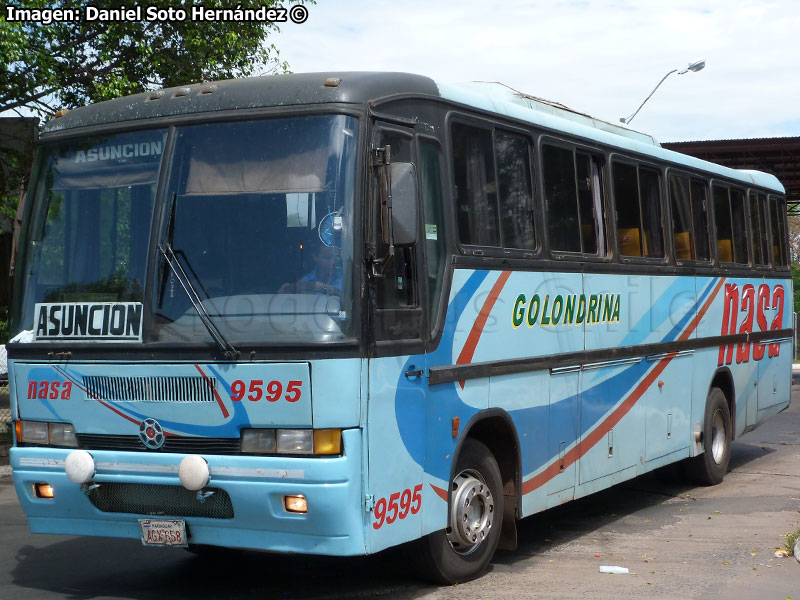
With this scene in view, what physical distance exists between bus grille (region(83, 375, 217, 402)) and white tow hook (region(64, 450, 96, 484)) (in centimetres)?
35

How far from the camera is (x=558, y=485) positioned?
8.59 metres

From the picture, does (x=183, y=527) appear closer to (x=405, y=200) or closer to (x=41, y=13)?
(x=405, y=200)

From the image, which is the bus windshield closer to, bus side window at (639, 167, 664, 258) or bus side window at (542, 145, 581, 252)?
bus side window at (542, 145, 581, 252)

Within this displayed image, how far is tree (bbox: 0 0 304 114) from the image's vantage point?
16016 millimetres

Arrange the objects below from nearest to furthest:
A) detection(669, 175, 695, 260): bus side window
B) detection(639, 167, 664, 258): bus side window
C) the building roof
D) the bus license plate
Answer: the bus license plate, detection(639, 167, 664, 258): bus side window, detection(669, 175, 695, 260): bus side window, the building roof

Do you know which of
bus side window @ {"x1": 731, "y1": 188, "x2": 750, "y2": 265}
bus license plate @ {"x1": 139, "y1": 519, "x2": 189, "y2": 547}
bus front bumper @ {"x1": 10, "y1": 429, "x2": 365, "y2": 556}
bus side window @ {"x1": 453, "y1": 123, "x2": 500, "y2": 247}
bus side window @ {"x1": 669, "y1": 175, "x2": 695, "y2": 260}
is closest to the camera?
bus front bumper @ {"x1": 10, "y1": 429, "x2": 365, "y2": 556}

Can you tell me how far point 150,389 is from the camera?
6.52 m

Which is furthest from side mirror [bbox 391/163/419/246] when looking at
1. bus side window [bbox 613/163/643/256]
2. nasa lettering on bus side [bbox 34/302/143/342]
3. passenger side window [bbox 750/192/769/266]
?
passenger side window [bbox 750/192/769/266]

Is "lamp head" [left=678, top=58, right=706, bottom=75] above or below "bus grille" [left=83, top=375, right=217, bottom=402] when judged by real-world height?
above

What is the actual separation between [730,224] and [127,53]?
9.54 m

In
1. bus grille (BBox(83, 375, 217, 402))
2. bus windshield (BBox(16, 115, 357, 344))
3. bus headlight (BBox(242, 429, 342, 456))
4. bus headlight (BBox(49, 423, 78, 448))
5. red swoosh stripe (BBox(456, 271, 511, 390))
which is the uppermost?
bus windshield (BBox(16, 115, 357, 344))

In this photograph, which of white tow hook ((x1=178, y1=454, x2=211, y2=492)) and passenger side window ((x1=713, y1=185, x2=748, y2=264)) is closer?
white tow hook ((x1=178, y1=454, x2=211, y2=492))

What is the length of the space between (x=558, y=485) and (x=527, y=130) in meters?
2.70

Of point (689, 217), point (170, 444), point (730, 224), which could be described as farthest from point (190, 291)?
point (730, 224)
